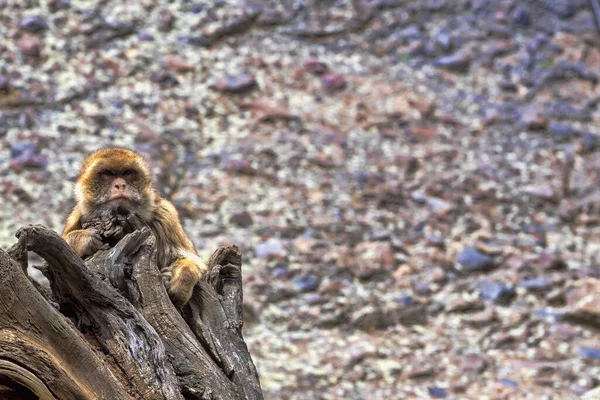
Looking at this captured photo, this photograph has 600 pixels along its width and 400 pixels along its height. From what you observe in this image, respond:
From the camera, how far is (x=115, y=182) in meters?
4.61

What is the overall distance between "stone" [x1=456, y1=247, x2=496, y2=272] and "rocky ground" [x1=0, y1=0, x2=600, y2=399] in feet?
0.06

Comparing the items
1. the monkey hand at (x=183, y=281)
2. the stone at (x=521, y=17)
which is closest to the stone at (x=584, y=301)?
the stone at (x=521, y=17)

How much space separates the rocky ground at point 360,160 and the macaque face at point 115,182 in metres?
3.30

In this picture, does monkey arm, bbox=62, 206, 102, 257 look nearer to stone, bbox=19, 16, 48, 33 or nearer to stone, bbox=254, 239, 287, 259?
stone, bbox=254, 239, 287, 259

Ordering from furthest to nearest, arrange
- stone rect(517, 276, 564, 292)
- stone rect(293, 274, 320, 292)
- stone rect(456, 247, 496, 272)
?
stone rect(456, 247, 496, 272)
stone rect(517, 276, 564, 292)
stone rect(293, 274, 320, 292)

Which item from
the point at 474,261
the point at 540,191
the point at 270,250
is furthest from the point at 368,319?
the point at 540,191

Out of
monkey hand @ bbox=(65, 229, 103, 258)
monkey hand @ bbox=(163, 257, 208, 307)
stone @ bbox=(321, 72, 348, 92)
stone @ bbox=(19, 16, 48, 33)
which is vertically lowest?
monkey hand @ bbox=(163, 257, 208, 307)

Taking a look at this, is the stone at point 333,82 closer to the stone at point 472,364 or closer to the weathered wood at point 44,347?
the stone at point 472,364

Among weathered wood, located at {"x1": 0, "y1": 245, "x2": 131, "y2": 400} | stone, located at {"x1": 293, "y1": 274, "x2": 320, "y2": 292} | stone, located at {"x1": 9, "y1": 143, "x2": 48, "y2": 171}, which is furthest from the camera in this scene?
stone, located at {"x1": 9, "y1": 143, "x2": 48, "y2": 171}

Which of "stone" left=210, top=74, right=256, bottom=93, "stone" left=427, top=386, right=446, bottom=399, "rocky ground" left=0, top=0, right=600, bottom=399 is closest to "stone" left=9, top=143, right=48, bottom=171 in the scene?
"rocky ground" left=0, top=0, right=600, bottom=399

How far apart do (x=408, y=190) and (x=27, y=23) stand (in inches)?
180

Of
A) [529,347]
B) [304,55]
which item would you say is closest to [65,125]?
[304,55]

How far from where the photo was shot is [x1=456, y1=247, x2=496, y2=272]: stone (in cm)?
Answer: 898

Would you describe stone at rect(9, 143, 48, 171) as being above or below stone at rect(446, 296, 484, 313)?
above
